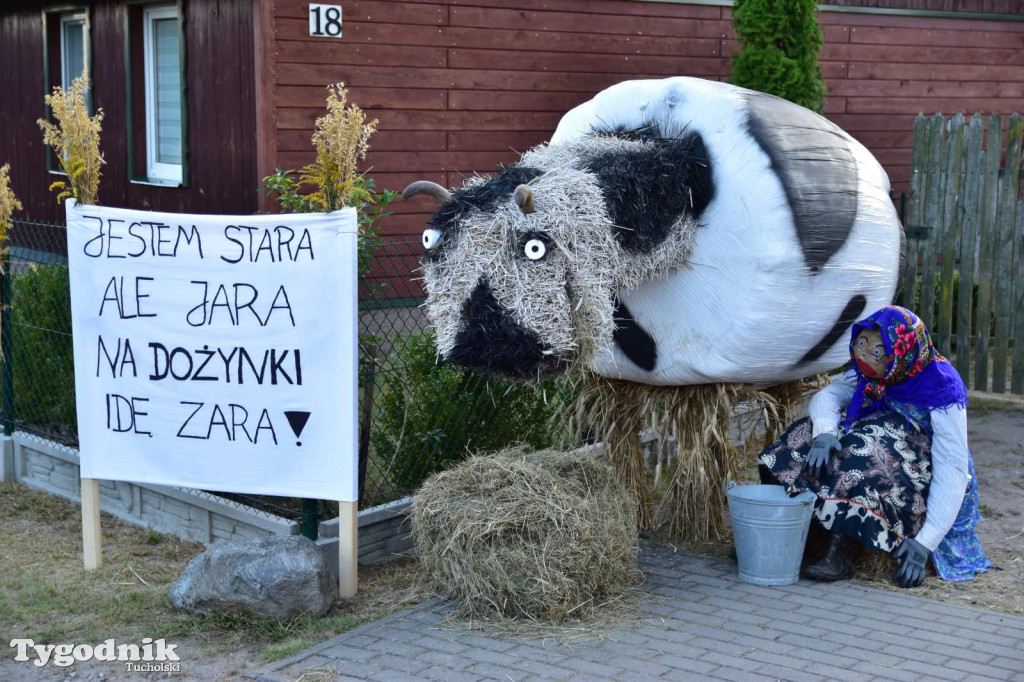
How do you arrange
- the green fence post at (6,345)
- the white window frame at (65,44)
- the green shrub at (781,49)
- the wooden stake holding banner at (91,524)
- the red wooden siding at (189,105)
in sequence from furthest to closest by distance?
the white window frame at (65,44)
the red wooden siding at (189,105)
the green shrub at (781,49)
the green fence post at (6,345)
the wooden stake holding banner at (91,524)

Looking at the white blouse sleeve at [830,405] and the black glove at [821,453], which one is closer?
the black glove at [821,453]

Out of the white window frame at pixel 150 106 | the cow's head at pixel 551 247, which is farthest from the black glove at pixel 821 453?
the white window frame at pixel 150 106

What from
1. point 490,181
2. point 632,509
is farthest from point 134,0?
point 632,509

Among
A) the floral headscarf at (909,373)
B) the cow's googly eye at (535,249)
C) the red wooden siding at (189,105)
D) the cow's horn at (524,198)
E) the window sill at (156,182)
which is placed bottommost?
the floral headscarf at (909,373)

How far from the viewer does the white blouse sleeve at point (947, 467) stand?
16.1 ft

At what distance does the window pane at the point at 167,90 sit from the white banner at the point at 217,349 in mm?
5563

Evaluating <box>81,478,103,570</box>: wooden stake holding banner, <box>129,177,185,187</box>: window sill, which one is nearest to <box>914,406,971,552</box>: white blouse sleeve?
<box>81,478,103,570</box>: wooden stake holding banner

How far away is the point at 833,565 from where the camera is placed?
5.14 metres

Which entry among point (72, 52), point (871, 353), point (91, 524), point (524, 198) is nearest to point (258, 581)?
point (91, 524)

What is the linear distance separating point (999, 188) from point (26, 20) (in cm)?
1050

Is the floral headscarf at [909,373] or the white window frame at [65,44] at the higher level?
the white window frame at [65,44]

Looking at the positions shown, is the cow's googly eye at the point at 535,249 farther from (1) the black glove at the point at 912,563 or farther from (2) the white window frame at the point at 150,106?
(2) the white window frame at the point at 150,106

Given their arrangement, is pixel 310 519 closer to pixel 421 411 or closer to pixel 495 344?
pixel 421 411

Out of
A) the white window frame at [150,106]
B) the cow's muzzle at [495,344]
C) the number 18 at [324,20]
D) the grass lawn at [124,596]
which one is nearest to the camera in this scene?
the cow's muzzle at [495,344]
